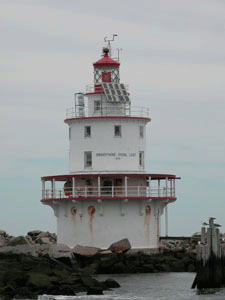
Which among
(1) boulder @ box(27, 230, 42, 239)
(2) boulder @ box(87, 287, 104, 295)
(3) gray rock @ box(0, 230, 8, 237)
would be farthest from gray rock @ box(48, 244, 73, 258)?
(3) gray rock @ box(0, 230, 8, 237)

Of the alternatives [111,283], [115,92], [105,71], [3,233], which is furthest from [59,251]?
[3,233]

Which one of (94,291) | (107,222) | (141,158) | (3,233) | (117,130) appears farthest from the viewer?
(3,233)

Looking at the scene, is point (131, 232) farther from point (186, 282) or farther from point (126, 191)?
point (186, 282)

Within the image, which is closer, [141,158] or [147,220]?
[147,220]

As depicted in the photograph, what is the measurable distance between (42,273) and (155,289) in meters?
5.05

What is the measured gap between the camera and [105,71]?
5816 cm

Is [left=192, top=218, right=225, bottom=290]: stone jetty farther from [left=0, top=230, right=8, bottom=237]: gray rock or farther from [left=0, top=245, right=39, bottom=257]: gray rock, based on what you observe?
[left=0, top=230, right=8, bottom=237]: gray rock

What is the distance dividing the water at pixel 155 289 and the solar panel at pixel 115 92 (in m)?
10.7

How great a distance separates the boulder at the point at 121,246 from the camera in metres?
54.4

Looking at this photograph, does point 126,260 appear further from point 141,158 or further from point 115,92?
point 115,92

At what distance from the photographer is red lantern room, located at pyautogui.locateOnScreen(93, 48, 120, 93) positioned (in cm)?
5800

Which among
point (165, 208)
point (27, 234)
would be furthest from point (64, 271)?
point (27, 234)

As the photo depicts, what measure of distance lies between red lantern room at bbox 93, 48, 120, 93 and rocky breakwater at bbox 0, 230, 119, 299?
979 cm

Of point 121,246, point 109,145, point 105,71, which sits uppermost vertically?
point 105,71
